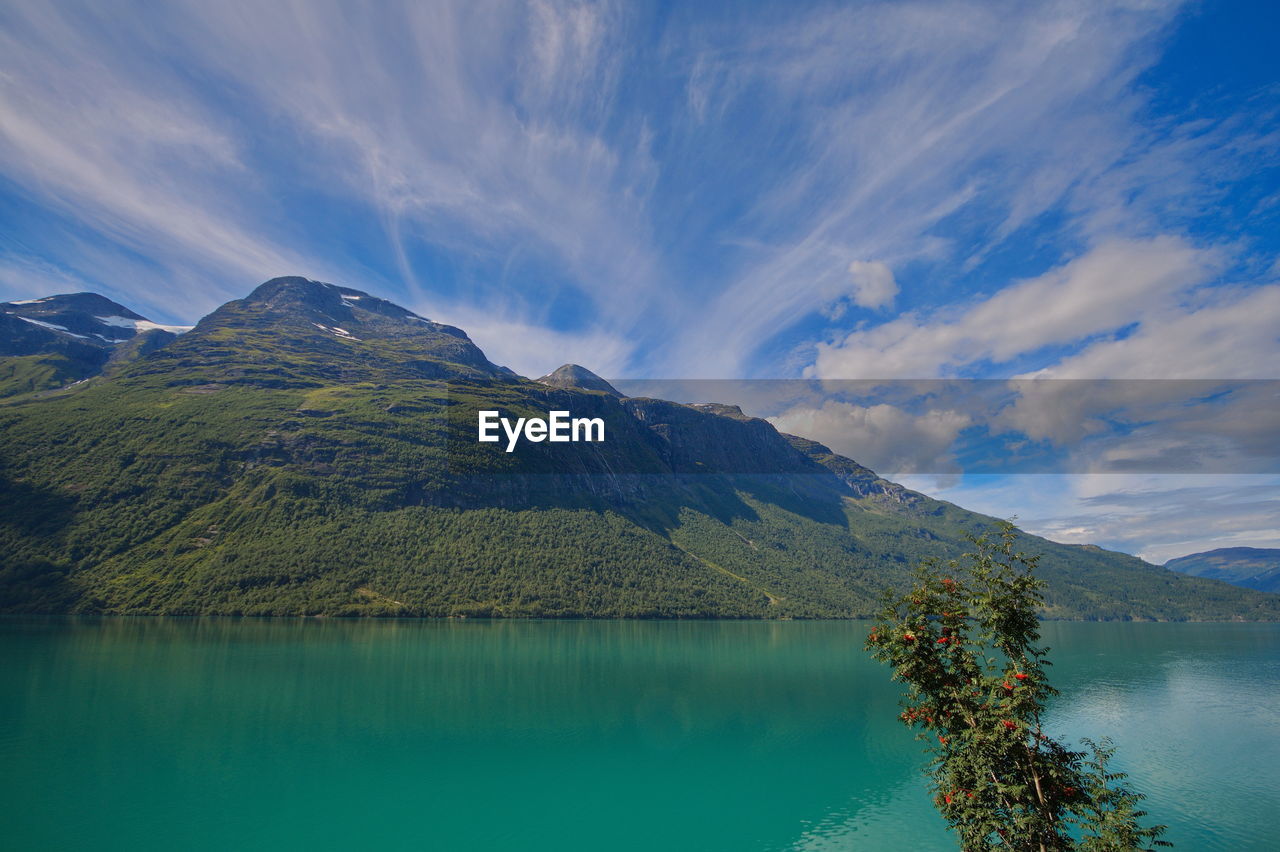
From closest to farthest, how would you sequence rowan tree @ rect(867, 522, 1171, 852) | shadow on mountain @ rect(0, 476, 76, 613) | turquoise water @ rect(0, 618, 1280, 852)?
rowan tree @ rect(867, 522, 1171, 852) < turquoise water @ rect(0, 618, 1280, 852) < shadow on mountain @ rect(0, 476, 76, 613)

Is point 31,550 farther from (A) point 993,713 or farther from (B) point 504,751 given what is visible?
(A) point 993,713

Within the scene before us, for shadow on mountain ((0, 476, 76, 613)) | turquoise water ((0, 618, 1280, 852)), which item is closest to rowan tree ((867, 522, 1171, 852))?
turquoise water ((0, 618, 1280, 852))

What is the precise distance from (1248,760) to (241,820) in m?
82.1

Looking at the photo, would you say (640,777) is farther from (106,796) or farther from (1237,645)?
(1237,645)

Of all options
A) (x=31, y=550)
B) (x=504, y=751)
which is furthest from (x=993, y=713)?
(x=31, y=550)

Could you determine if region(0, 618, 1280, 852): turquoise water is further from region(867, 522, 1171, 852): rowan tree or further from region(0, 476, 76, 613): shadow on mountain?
region(0, 476, 76, 613): shadow on mountain

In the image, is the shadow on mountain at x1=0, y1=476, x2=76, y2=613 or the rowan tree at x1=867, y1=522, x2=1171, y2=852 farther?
the shadow on mountain at x1=0, y1=476, x2=76, y2=613

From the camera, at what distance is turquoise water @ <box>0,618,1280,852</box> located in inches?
1448

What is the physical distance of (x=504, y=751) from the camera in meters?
52.5

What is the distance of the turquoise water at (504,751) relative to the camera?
3678cm

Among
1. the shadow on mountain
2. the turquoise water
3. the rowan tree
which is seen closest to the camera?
the rowan tree

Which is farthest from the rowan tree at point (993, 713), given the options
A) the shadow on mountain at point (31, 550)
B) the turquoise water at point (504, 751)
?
the shadow on mountain at point (31, 550)

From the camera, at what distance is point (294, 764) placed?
46.0m

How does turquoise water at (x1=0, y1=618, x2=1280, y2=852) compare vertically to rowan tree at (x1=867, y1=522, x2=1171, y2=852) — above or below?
below
